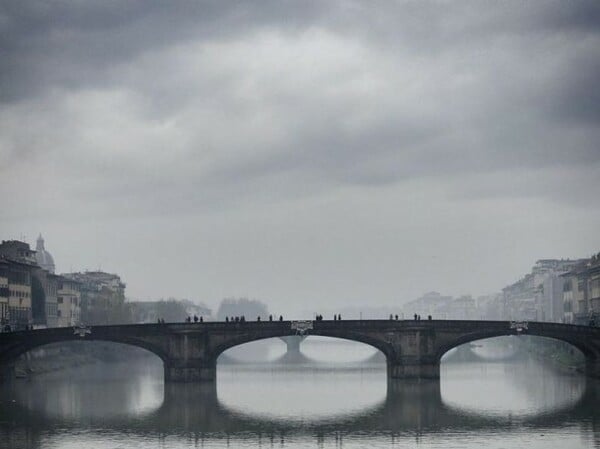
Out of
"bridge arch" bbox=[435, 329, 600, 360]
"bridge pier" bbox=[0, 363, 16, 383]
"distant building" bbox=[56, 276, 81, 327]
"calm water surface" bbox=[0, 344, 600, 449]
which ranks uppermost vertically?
"distant building" bbox=[56, 276, 81, 327]

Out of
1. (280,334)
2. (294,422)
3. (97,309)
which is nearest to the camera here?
(294,422)

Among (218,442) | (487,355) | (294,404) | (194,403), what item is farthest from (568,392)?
(487,355)

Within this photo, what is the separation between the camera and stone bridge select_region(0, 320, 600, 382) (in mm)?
110312

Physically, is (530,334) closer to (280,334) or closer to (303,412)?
(280,334)

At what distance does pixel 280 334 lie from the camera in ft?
370

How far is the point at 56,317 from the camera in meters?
170

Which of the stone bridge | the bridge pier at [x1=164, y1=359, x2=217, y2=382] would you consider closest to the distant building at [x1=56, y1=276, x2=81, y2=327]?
Result: the stone bridge

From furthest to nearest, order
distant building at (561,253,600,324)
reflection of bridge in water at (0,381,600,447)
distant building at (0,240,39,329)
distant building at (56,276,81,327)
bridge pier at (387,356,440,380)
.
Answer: distant building at (56,276,81,327) → distant building at (561,253,600,324) → distant building at (0,240,39,329) → bridge pier at (387,356,440,380) → reflection of bridge in water at (0,381,600,447)

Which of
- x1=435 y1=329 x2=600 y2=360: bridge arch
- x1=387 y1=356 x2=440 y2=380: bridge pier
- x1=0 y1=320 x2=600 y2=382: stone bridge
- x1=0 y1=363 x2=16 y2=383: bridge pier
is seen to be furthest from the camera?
x1=0 y1=363 x2=16 y2=383: bridge pier

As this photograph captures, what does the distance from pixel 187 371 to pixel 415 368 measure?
21.5 meters

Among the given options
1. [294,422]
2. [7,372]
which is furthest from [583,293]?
[294,422]

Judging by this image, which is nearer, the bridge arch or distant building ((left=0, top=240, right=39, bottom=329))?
the bridge arch

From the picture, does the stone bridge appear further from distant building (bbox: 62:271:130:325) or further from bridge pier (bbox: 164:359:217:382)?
distant building (bbox: 62:271:130:325)

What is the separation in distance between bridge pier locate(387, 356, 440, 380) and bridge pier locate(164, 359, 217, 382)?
58.2ft
